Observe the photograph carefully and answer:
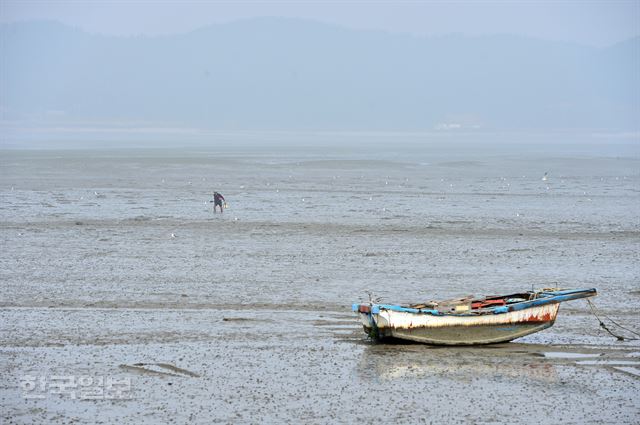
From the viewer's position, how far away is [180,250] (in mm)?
28672

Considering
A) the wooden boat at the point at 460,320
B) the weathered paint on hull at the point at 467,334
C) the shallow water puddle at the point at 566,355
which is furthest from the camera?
the weathered paint on hull at the point at 467,334

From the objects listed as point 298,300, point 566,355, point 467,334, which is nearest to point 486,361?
point 467,334

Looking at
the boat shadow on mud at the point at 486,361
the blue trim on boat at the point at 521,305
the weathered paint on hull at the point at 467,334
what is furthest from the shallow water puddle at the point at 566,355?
the blue trim on boat at the point at 521,305

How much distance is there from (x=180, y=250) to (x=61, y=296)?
7.19m

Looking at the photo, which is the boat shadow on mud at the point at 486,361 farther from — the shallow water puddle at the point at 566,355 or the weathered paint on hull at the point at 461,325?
the weathered paint on hull at the point at 461,325

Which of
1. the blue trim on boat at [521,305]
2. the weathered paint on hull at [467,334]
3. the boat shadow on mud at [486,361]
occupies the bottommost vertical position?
the boat shadow on mud at [486,361]

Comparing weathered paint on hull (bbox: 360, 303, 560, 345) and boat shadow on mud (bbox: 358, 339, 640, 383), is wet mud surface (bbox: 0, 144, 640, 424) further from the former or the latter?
weathered paint on hull (bbox: 360, 303, 560, 345)

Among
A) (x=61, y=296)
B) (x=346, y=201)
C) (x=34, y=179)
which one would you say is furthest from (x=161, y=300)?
(x=34, y=179)

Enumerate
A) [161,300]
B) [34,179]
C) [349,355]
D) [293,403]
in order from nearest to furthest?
1. [293,403]
2. [349,355]
3. [161,300]
4. [34,179]

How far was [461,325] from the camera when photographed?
17844 mm

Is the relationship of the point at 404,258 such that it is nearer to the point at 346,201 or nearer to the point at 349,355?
the point at 349,355

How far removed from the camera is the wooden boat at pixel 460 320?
17594 mm

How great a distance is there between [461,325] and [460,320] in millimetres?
114

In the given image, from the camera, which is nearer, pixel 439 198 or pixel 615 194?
pixel 439 198
